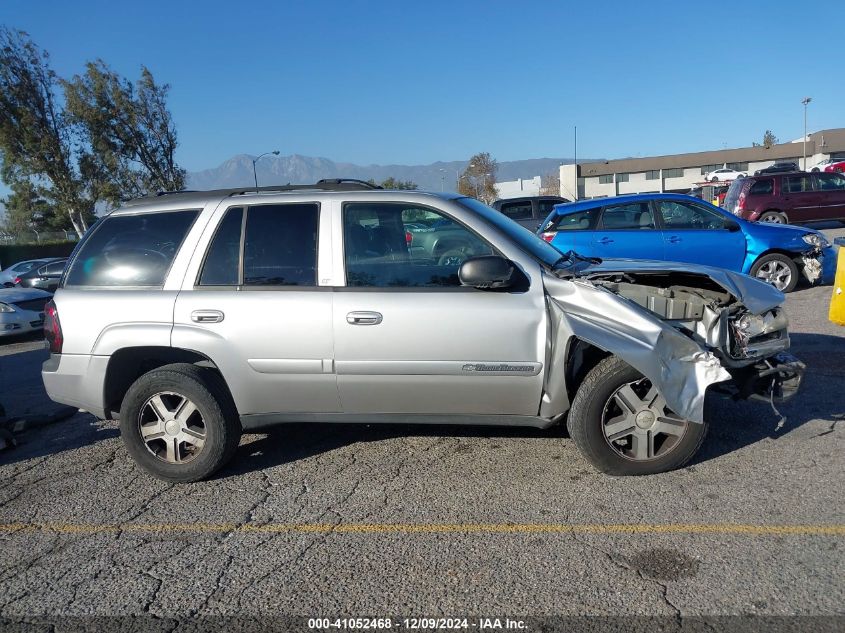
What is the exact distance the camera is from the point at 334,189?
180 inches

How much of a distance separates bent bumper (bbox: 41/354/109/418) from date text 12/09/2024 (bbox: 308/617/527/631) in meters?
2.43

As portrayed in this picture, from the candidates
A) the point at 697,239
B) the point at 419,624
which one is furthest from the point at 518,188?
the point at 419,624

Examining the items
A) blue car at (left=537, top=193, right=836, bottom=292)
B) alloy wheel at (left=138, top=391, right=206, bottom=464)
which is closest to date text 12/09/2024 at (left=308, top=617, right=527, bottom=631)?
alloy wheel at (left=138, top=391, right=206, bottom=464)

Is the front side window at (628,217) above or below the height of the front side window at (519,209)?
below

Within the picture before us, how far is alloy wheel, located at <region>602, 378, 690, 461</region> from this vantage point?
4012mm

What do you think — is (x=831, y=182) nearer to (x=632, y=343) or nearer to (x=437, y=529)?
(x=632, y=343)

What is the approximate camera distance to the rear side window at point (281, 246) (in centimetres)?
427

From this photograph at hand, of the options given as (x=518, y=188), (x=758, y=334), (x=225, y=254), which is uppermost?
(x=518, y=188)

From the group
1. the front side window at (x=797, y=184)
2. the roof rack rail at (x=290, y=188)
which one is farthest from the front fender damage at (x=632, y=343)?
the front side window at (x=797, y=184)

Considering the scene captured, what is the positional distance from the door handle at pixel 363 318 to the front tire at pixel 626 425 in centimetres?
131

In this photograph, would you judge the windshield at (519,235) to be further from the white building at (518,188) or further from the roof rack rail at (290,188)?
the white building at (518,188)

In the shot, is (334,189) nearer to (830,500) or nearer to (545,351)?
(545,351)

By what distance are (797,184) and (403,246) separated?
53.9ft

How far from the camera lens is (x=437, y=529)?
364 centimetres
